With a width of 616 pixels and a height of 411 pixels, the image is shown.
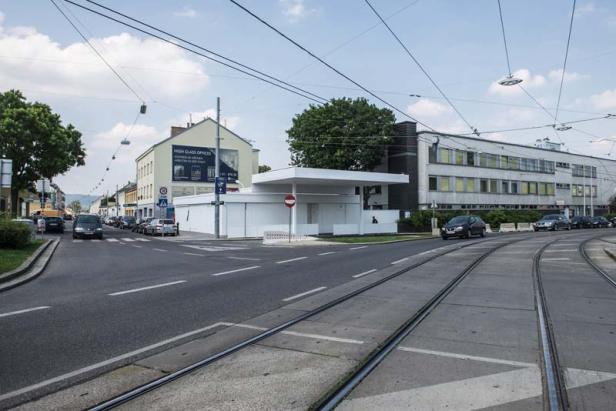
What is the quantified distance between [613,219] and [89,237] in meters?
61.6

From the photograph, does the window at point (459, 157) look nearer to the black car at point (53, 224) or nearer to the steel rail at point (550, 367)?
the black car at point (53, 224)

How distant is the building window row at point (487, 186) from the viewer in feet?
164

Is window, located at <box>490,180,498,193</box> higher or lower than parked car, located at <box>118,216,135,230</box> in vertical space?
higher

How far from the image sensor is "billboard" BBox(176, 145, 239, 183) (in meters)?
52.2

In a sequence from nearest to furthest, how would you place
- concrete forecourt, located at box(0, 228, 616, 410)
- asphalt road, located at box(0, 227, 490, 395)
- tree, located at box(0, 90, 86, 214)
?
1. concrete forecourt, located at box(0, 228, 616, 410)
2. asphalt road, located at box(0, 227, 490, 395)
3. tree, located at box(0, 90, 86, 214)

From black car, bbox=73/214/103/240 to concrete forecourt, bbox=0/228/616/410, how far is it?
1995cm

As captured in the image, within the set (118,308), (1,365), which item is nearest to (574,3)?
(118,308)

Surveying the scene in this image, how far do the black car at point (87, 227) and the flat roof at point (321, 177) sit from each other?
1134cm

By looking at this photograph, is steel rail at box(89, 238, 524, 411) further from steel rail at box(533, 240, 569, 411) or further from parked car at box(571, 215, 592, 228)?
parked car at box(571, 215, 592, 228)

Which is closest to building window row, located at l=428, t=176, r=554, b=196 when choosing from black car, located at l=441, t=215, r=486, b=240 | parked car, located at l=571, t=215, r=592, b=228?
parked car, located at l=571, t=215, r=592, b=228

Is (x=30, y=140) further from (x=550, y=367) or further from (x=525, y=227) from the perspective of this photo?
(x=525, y=227)

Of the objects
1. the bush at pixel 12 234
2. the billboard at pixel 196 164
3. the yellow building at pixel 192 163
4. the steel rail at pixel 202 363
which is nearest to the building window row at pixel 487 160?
the yellow building at pixel 192 163

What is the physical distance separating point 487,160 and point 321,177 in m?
31.8

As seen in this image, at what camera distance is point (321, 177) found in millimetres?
31234
